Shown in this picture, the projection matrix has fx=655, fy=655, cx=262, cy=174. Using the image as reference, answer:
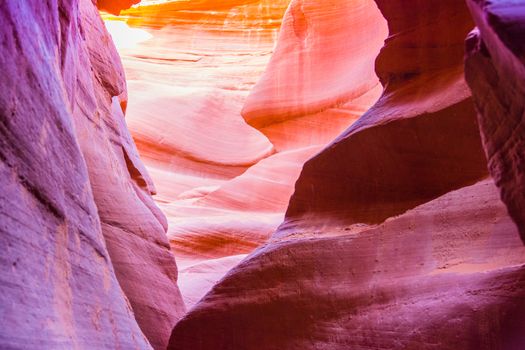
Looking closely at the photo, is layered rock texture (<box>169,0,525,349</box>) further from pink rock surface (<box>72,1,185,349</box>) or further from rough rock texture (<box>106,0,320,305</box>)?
rough rock texture (<box>106,0,320,305</box>)

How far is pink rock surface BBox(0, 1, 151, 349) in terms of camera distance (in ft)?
9.93

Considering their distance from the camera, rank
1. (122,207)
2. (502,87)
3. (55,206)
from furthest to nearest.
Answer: (122,207) < (55,206) < (502,87)

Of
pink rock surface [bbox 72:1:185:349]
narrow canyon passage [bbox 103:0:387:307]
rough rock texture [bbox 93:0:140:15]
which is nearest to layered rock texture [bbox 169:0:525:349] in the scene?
pink rock surface [bbox 72:1:185:349]

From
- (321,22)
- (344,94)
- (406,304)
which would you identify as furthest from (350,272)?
(321,22)

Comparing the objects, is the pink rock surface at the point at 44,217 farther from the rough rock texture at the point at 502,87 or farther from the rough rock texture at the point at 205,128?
the rough rock texture at the point at 205,128

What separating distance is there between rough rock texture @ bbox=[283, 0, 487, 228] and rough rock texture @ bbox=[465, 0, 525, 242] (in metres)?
1.70

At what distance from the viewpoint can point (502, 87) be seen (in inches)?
129

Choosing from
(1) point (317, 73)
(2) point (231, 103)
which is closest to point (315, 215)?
(1) point (317, 73)

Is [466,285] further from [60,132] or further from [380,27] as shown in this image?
[380,27]

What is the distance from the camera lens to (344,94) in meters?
14.6

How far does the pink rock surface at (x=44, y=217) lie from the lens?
303cm

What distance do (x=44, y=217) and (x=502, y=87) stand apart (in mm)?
2473

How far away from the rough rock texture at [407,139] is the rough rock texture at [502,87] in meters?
1.70

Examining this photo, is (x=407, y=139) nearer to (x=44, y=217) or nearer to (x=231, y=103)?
(x=44, y=217)
